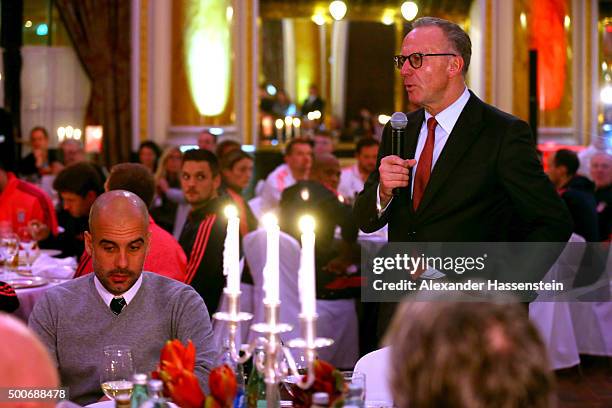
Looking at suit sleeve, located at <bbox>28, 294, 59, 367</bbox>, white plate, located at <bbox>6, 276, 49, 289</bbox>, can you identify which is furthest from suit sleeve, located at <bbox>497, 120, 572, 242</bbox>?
white plate, located at <bbox>6, 276, 49, 289</bbox>

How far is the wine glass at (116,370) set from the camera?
228cm

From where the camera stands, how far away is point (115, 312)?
271 centimetres

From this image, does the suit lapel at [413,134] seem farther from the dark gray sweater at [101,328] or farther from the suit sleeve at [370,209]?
the dark gray sweater at [101,328]

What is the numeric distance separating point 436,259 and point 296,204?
9.66 feet

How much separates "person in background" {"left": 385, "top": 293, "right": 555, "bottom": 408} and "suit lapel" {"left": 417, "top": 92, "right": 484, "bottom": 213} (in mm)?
1759

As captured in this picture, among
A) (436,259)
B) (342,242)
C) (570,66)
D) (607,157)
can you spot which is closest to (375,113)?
(570,66)

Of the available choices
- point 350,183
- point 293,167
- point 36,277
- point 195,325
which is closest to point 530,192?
point 195,325

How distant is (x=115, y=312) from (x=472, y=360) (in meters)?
1.69

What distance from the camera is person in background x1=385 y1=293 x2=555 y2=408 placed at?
46.9 inches

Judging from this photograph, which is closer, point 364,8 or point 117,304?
point 117,304

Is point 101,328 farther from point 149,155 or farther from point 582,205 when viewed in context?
point 149,155

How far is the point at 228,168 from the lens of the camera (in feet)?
21.4

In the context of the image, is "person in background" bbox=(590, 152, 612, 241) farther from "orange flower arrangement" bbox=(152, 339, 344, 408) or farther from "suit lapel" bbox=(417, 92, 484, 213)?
"orange flower arrangement" bbox=(152, 339, 344, 408)

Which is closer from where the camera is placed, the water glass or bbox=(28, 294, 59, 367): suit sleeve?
the water glass
